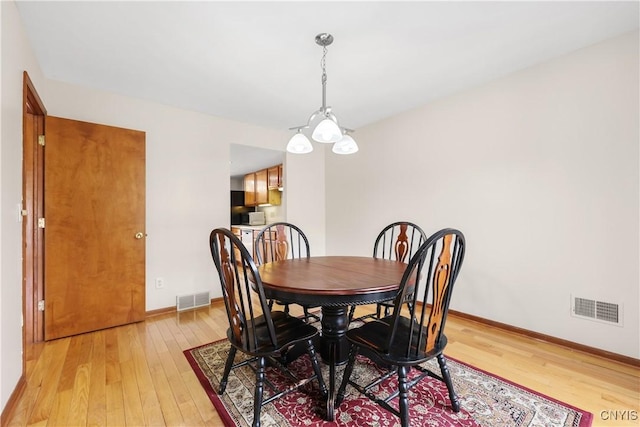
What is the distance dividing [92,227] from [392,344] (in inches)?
110

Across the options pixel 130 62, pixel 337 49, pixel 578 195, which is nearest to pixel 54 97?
pixel 130 62

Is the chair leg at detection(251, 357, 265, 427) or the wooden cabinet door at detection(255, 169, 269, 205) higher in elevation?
the wooden cabinet door at detection(255, 169, 269, 205)

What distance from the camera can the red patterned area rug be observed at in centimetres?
147

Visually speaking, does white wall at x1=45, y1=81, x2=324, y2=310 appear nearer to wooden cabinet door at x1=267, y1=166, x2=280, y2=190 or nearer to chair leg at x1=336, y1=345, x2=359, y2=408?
wooden cabinet door at x1=267, y1=166, x2=280, y2=190

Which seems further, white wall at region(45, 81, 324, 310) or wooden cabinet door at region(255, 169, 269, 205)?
wooden cabinet door at region(255, 169, 269, 205)

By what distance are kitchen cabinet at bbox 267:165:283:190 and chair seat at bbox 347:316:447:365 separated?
413 cm

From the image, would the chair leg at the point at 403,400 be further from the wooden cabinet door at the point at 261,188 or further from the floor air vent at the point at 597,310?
the wooden cabinet door at the point at 261,188

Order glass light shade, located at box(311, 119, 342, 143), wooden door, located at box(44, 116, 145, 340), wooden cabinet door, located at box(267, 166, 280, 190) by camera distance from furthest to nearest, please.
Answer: wooden cabinet door, located at box(267, 166, 280, 190), wooden door, located at box(44, 116, 145, 340), glass light shade, located at box(311, 119, 342, 143)

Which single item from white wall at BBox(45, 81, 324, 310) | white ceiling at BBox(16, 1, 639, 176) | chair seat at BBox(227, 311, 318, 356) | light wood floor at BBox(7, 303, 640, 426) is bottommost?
light wood floor at BBox(7, 303, 640, 426)

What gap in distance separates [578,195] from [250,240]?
5309 mm

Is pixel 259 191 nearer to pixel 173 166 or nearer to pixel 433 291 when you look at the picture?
pixel 173 166

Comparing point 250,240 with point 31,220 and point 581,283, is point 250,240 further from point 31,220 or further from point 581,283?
point 581,283

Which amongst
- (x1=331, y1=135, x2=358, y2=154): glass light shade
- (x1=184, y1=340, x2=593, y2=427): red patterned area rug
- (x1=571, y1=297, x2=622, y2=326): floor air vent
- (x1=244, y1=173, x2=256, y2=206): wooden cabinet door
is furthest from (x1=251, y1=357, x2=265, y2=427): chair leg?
(x1=244, y1=173, x2=256, y2=206): wooden cabinet door

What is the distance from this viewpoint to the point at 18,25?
5.95 ft
